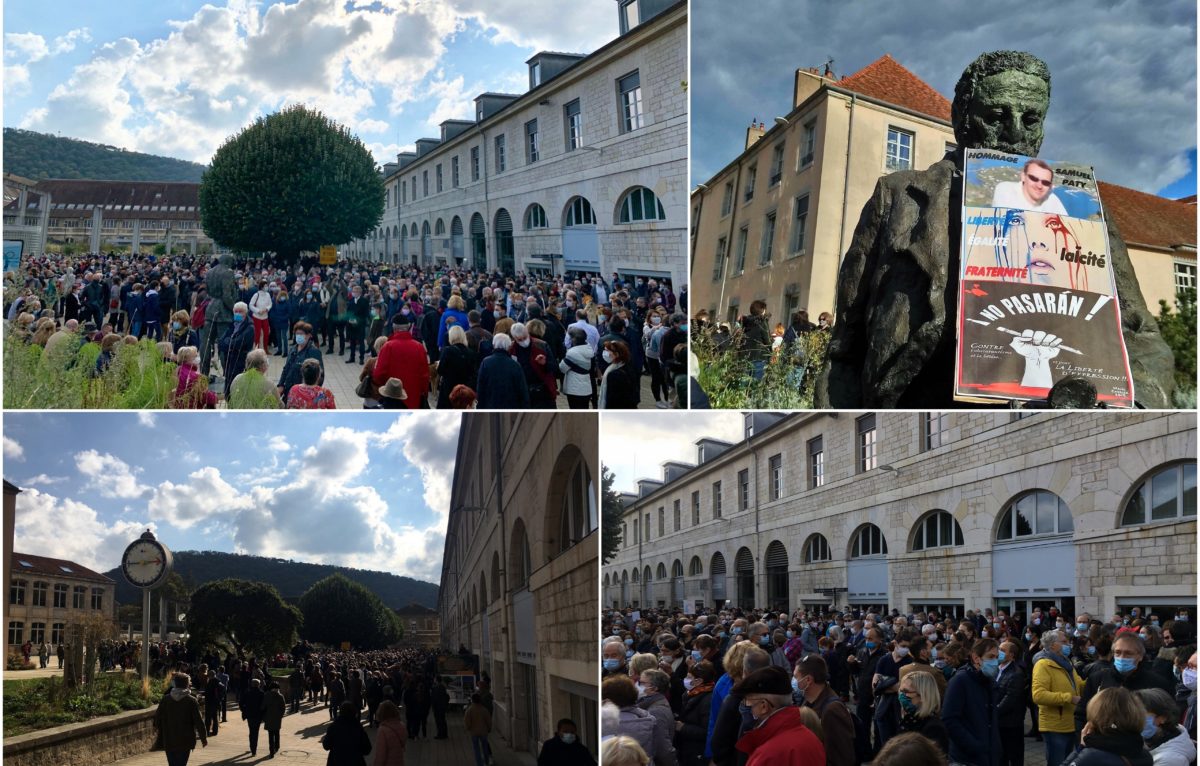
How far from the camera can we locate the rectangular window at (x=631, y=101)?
20.7ft

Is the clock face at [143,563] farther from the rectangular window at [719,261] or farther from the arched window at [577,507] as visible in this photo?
the rectangular window at [719,261]

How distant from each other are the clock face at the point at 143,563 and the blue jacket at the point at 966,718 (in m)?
4.69

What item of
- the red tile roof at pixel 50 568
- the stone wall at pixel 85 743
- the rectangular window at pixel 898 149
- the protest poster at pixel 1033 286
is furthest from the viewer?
the rectangular window at pixel 898 149

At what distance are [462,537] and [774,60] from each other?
13.2 feet

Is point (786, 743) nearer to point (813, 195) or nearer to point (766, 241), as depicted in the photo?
point (766, 241)

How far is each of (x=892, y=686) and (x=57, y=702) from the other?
5.07 meters

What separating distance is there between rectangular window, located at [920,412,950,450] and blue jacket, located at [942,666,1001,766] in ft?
6.11

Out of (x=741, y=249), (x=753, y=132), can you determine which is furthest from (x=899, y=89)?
(x=741, y=249)

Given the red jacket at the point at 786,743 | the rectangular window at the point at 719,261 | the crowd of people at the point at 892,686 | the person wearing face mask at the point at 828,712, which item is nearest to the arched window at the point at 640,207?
the rectangular window at the point at 719,261

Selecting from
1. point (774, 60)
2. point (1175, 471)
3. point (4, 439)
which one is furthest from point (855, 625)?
point (4, 439)

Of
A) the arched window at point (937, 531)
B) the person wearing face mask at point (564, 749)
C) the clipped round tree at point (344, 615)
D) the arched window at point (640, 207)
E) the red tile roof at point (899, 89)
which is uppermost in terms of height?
the red tile roof at point (899, 89)

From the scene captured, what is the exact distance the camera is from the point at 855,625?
7.20m

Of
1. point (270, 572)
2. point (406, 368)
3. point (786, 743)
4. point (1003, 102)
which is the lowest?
point (786, 743)

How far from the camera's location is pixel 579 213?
667cm
